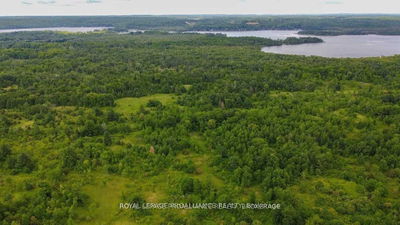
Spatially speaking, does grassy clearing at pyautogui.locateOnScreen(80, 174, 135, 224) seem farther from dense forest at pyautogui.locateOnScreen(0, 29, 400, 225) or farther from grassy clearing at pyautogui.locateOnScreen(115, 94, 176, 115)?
grassy clearing at pyautogui.locateOnScreen(115, 94, 176, 115)

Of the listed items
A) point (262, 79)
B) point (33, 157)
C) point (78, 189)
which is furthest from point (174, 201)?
point (262, 79)

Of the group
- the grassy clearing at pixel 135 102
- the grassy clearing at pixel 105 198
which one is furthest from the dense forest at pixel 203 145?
the grassy clearing at pixel 135 102

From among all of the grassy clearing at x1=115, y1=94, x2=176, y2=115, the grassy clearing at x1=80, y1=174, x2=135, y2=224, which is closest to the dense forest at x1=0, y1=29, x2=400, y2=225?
the grassy clearing at x1=80, y1=174, x2=135, y2=224

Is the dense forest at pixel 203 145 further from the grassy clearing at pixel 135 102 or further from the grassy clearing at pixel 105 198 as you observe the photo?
the grassy clearing at pixel 135 102

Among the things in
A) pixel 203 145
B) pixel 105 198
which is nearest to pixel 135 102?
pixel 203 145

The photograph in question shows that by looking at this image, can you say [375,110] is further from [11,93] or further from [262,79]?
[11,93]
